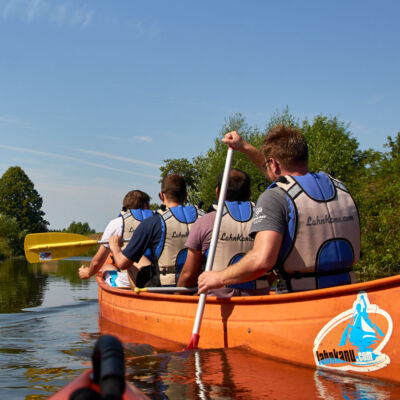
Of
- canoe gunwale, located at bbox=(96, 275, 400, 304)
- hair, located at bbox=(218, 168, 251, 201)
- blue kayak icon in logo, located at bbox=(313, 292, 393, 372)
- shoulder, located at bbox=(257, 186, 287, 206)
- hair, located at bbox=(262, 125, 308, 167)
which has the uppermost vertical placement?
hair, located at bbox=(262, 125, 308, 167)

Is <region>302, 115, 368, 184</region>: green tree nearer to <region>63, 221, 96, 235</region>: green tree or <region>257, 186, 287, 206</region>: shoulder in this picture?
<region>257, 186, 287, 206</region>: shoulder

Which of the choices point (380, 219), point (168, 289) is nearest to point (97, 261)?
point (168, 289)

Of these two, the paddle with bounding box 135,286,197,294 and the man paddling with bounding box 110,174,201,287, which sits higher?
the man paddling with bounding box 110,174,201,287

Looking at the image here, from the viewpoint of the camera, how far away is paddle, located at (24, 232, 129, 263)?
8.65 metres

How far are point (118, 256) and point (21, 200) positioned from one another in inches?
2272

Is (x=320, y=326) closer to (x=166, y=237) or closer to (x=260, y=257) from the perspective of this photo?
(x=260, y=257)

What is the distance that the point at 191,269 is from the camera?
521 cm

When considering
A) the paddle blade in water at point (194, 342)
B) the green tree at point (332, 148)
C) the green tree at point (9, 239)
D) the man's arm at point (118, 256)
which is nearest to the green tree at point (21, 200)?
the green tree at point (9, 239)

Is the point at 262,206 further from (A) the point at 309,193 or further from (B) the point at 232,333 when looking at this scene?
(B) the point at 232,333

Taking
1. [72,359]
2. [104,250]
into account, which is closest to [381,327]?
[72,359]

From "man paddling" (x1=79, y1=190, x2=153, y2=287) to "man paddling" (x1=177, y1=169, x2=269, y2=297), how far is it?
234 centimetres

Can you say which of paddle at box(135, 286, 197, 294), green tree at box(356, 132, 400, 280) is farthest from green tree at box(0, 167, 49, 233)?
paddle at box(135, 286, 197, 294)

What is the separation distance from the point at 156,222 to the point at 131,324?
137 cm

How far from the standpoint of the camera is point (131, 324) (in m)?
6.25
